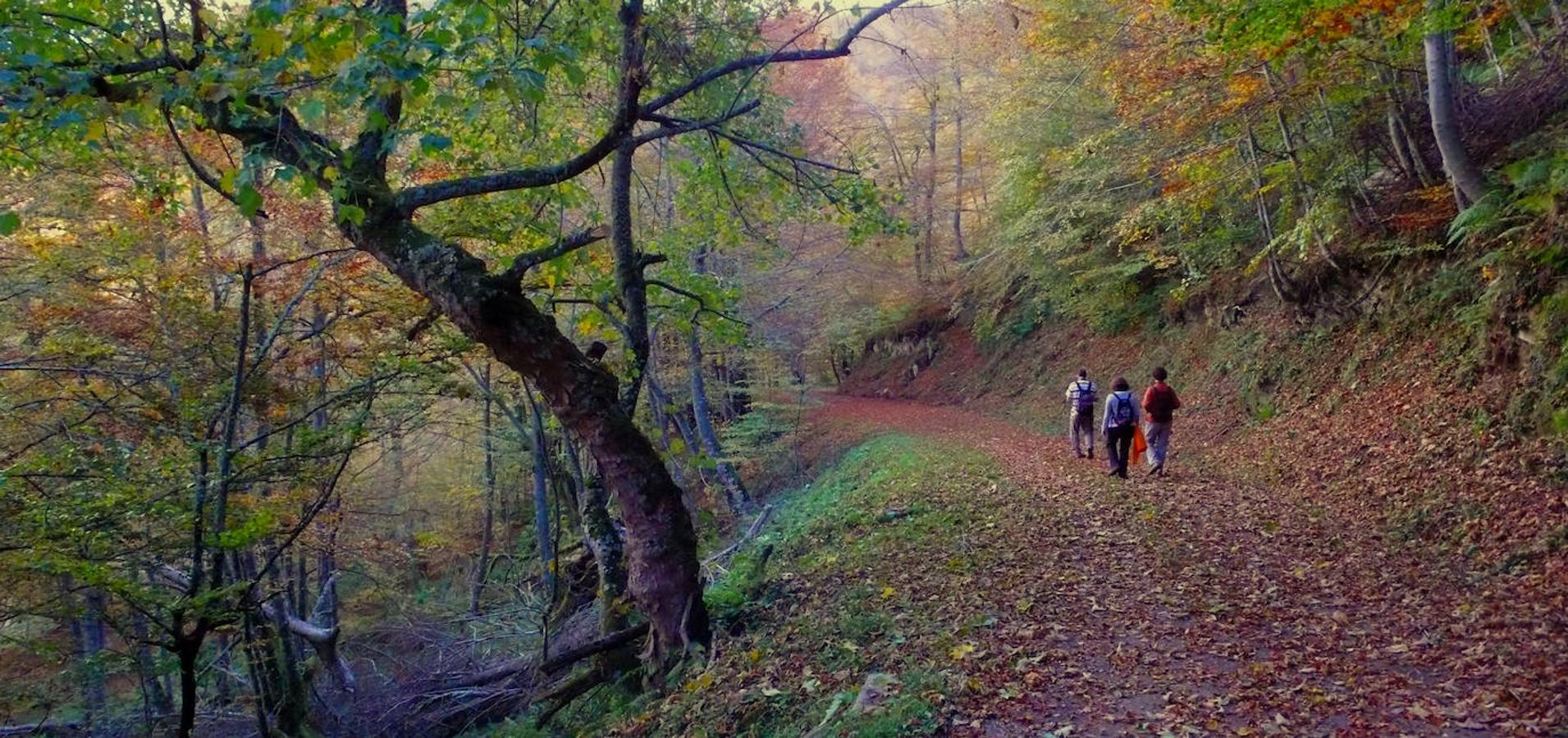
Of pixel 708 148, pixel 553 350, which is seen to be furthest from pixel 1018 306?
pixel 553 350

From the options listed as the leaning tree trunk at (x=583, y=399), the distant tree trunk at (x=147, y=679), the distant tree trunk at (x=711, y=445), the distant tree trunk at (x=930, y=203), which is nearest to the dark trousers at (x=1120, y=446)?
the leaning tree trunk at (x=583, y=399)

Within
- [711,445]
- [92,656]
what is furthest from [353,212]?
[711,445]

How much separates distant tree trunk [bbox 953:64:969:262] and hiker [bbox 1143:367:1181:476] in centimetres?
1899

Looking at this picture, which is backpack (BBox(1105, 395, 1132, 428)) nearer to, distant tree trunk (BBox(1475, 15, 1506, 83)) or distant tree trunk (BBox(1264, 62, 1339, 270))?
distant tree trunk (BBox(1264, 62, 1339, 270))

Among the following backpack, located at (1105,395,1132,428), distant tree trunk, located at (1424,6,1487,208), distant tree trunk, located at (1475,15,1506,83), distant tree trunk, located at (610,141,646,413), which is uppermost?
distant tree trunk, located at (1475,15,1506,83)

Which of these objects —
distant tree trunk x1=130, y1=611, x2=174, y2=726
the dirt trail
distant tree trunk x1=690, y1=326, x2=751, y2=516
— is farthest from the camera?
distant tree trunk x1=690, y1=326, x2=751, y2=516

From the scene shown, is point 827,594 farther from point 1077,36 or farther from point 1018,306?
point 1018,306

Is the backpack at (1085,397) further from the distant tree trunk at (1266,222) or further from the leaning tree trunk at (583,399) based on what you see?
the leaning tree trunk at (583,399)

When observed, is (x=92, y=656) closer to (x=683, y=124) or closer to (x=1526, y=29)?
(x=683, y=124)

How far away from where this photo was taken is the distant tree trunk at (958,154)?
2881cm

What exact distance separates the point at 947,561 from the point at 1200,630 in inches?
104

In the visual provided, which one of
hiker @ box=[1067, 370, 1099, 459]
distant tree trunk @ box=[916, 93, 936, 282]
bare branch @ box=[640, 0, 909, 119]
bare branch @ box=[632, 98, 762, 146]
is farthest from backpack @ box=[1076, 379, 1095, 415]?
distant tree trunk @ box=[916, 93, 936, 282]

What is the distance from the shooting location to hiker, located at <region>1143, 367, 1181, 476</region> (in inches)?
460

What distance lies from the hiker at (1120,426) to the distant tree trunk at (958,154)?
748 inches
